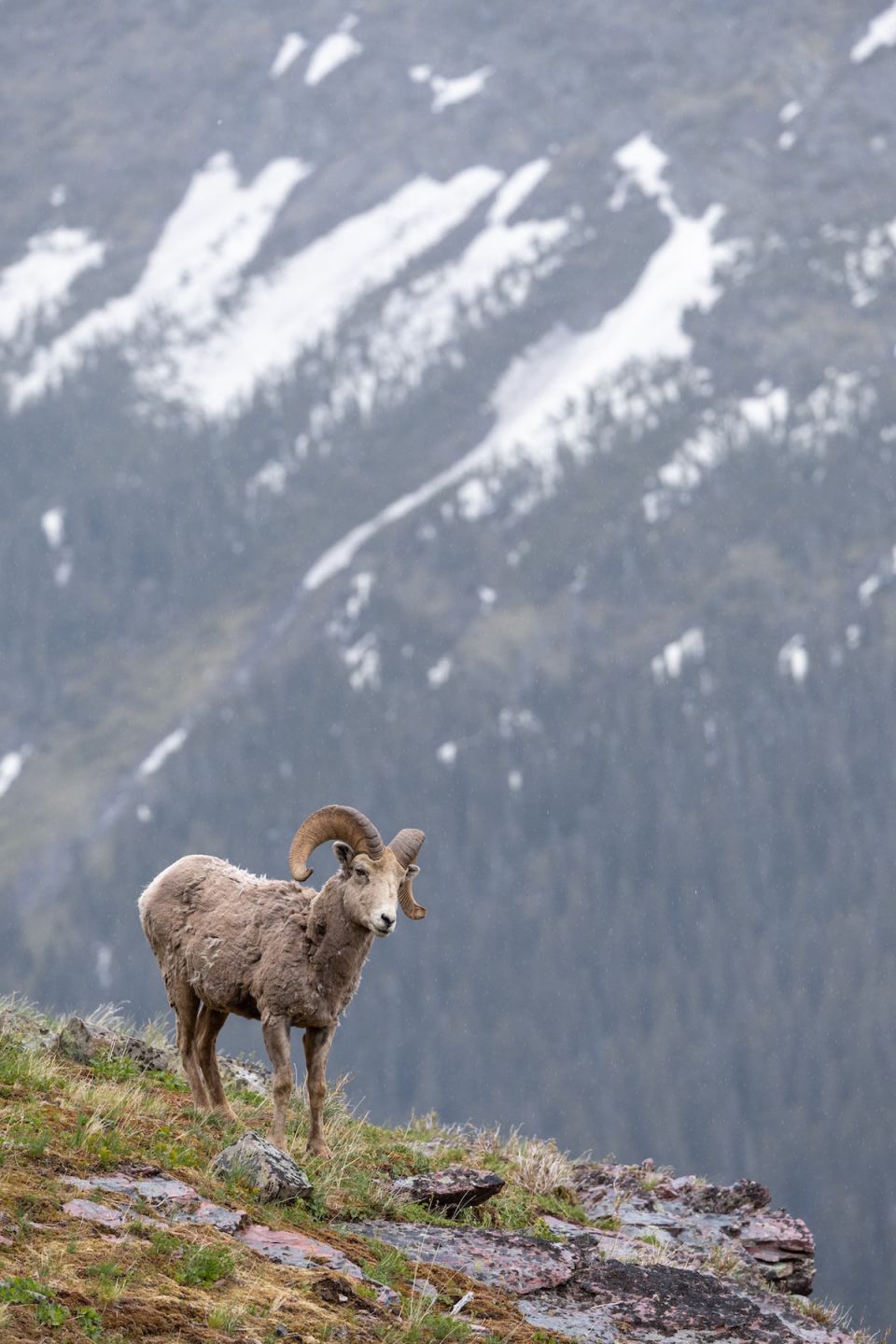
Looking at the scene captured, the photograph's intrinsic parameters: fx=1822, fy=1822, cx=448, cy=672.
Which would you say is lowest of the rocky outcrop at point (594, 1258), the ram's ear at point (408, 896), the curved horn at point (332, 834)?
the rocky outcrop at point (594, 1258)

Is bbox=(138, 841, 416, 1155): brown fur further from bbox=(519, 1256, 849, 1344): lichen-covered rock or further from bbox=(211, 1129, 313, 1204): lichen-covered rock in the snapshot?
bbox=(519, 1256, 849, 1344): lichen-covered rock

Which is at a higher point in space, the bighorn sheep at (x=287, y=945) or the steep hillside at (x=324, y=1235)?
the bighorn sheep at (x=287, y=945)

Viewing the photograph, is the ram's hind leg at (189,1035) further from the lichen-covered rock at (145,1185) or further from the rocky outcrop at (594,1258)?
the lichen-covered rock at (145,1185)

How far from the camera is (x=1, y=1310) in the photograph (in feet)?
31.3

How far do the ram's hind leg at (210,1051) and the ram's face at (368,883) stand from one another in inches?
72.7

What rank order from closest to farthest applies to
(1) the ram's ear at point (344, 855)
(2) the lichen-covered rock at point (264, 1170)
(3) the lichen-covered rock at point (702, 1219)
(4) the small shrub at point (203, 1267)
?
(4) the small shrub at point (203, 1267) < (2) the lichen-covered rock at point (264, 1170) < (1) the ram's ear at point (344, 855) < (3) the lichen-covered rock at point (702, 1219)

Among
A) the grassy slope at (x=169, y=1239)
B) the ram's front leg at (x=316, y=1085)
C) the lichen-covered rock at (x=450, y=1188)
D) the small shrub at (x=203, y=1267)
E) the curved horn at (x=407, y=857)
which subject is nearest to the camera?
the grassy slope at (x=169, y=1239)

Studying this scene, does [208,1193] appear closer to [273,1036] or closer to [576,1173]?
[273,1036]

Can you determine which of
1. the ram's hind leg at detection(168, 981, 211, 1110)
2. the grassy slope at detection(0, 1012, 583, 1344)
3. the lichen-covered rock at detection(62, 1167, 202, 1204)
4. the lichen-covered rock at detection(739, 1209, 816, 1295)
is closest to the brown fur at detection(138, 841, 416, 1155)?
the ram's hind leg at detection(168, 981, 211, 1110)

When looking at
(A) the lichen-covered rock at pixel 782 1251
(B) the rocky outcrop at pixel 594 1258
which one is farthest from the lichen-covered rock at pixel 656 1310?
(A) the lichen-covered rock at pixel 782 1251

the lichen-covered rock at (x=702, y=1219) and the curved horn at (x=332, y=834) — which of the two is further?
the lichen-covered rock at (x=702, y=1219)

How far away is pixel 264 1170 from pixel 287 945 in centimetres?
276

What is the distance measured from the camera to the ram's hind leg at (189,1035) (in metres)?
16.2

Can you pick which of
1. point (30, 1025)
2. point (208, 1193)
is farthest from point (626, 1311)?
point (30, 1025)
